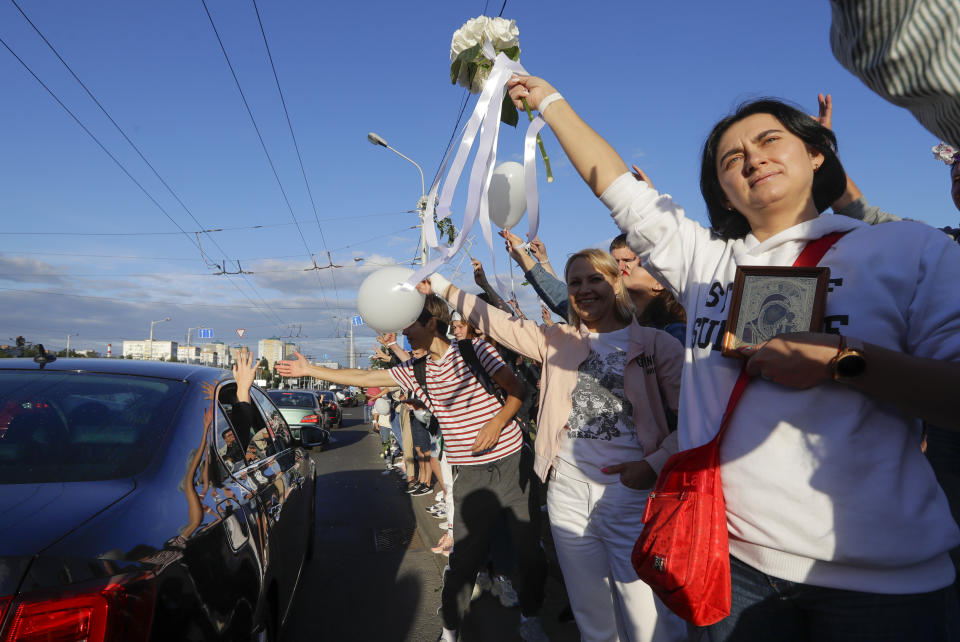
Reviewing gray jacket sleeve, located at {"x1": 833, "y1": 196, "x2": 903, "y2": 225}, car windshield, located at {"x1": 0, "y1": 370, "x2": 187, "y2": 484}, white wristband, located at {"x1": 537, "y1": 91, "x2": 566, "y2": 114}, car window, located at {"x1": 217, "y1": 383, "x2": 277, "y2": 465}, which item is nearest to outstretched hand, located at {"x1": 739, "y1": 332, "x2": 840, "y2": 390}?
white wristband, located at {"x1": 537, "y1": 91, "x2": 566, "y2": 114}

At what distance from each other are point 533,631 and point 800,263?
2.79 m

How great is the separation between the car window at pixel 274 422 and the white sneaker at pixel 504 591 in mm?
1832

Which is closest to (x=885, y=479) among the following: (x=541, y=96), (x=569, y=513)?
(x=541, y=96)

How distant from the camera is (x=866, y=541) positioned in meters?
1.14

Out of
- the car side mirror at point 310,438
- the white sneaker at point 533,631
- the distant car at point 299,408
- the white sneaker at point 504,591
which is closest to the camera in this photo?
the white sneaker at point 533,631

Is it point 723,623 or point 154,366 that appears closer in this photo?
point 723,623

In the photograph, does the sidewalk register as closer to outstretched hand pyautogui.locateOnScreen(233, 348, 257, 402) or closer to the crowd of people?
the crowd of people

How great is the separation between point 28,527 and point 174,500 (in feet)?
1.40

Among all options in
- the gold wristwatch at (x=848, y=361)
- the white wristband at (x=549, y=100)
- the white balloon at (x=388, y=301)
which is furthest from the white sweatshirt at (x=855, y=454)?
the white balloon at (x=388, y=301)

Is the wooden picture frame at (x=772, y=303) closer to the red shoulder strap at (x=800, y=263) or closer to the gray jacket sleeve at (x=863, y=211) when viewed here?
the red shoulder strap at (x=800, y=263)

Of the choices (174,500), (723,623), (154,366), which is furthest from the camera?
(154,366)

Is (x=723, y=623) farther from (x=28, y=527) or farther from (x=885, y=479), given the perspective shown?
(x=28, y=527)

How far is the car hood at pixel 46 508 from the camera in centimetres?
134

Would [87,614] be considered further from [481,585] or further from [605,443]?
[481,585]
